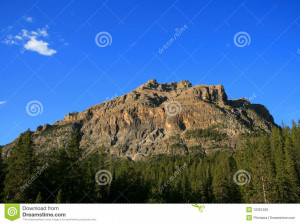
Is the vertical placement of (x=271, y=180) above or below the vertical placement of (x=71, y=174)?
below

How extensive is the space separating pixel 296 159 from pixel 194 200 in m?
29.9

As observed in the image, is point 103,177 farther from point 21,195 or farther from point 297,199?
point 297,199

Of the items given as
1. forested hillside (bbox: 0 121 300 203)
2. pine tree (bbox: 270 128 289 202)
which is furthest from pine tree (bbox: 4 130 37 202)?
pine tree (bbox: 270 128 289 202)

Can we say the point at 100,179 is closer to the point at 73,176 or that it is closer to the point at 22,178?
the point at 73,176

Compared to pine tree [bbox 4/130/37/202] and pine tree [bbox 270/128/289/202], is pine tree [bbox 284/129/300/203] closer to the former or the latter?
pine tree [bbox 270/128/289/202]

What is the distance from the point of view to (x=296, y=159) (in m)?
51.7

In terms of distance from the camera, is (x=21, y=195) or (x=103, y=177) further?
(x=103, y=177)

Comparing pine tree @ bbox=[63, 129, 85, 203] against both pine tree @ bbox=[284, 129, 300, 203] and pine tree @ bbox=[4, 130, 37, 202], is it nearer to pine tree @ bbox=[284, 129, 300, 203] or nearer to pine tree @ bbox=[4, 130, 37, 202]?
pine tree @ bbox=[4, 130, 37, 202]

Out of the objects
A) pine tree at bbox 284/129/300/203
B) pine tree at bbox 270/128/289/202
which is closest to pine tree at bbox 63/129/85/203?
pine tree at bbox 270/128/289/202

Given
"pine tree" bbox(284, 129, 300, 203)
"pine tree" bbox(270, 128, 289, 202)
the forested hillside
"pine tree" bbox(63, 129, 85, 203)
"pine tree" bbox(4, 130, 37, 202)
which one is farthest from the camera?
"pine tree" bbox(284, 129, 300, 203)

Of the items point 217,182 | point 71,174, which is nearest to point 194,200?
point 217,182

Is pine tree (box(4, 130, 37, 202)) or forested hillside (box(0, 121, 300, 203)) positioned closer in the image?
pine tree (box(4, 130, 37, 202))

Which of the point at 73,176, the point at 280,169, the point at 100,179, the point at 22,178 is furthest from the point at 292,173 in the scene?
the point at 22,178

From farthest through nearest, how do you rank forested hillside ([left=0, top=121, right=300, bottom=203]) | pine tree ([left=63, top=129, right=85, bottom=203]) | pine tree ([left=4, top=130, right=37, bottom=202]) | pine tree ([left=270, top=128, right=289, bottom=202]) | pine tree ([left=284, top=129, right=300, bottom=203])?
1. pine tree ([left=284, top=129, right=300, bottom=203])
2. pine tree ([left=270, top=128, right=289, bottom=202])
3. pine tree ([left=63, top=129, right=85, bottom=203])
4. forested hillside ([left=0, top=121, right=300, bottom=203])
5. pine tree ([left=4, top=130, right=37, bottom=202])
